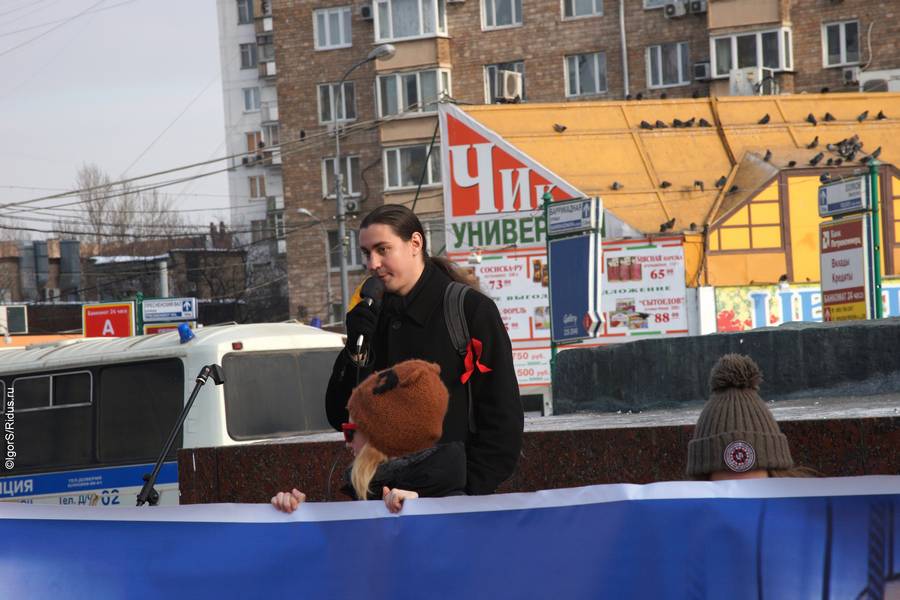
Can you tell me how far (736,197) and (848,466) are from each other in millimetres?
29317

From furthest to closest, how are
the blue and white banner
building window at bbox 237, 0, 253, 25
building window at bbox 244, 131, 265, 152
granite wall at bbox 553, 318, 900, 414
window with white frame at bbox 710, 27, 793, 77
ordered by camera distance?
building window at bbox 244, 131, 265, 152 → building window at bbox 237, 0, 253, 25 → window with white frame at bbox 710, 27, 793, 77 → granite wall at bbox 553, 318, 900, 414 → the blue and white banner

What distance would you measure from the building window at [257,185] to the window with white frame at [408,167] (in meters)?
43.4

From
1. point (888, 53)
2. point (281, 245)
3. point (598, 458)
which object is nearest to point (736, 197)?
point (888, 53)

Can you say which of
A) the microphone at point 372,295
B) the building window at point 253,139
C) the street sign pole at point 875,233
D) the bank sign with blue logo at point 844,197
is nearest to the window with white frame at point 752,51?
the bank sign with blue logo at point 844,197

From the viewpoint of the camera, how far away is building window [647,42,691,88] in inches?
1989

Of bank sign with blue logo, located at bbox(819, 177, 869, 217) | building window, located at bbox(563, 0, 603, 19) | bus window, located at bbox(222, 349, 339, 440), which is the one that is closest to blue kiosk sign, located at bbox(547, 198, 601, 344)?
bank sign with blue logo, located at bbox(819, 177, 869, 217)

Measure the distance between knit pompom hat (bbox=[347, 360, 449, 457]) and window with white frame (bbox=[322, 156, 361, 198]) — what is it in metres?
50.6

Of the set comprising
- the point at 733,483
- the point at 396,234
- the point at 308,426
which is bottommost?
the point at 308,426

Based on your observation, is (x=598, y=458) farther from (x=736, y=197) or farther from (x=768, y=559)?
(x=736, y=197)

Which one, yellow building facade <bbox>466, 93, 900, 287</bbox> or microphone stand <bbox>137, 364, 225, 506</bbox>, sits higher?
yellow building facade <bbox>466, 93, 900, 287</bbox>

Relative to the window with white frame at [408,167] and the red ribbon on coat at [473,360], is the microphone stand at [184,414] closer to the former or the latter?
the red ribbon on coat at [473,360]

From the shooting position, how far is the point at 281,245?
265 feet

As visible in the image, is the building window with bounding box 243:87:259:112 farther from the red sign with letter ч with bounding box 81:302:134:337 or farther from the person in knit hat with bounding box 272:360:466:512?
the person in knit hat with bounding box 272:360:466:512

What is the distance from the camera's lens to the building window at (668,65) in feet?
166
